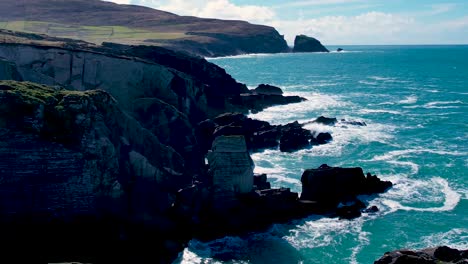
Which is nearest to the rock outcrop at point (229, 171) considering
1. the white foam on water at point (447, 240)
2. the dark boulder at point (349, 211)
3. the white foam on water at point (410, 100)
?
the dark boulder at point (349, 211)

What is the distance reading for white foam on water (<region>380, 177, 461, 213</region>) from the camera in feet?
146

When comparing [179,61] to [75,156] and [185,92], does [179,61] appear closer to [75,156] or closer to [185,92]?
[185,92]

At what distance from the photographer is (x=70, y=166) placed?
34031 millimetres

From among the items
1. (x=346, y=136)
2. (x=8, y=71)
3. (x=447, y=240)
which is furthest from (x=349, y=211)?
(x=8, y=71)

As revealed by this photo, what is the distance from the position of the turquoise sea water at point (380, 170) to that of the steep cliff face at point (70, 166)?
17.0 ft

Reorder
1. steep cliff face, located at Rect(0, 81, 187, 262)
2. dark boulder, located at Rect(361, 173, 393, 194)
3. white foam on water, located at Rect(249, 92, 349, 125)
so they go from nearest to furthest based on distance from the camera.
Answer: steep cliff face, located at Rect(0, 81, 187, 262) < dark boulder, located at Rect(361, 173, 393, 194) < white foam on water, located at Rect(249, 92, 349, 125)

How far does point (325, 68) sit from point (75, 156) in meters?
154

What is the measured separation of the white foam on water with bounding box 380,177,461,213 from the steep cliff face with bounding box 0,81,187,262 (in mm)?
19377

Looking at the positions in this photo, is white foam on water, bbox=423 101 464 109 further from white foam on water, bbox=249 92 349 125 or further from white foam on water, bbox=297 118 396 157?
white foam on water, bbox=297 118 396 157

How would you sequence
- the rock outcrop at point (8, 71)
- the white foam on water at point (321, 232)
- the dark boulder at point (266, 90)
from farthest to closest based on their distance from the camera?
1. the dark boulder at point (266, 90)
2. the rock outcrop at point (8, 71)
3. the white foam on water at point (321, 232)

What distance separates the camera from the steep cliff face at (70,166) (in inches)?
1299

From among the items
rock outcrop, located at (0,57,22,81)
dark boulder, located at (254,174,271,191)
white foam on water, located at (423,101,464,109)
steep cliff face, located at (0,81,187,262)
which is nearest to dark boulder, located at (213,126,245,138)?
dark boulder, located at (254,174,271,191)

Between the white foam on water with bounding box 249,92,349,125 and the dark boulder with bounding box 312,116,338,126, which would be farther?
the white foam on water with bounding box 249,92,349,125

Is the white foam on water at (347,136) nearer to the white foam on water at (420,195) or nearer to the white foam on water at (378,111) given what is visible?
the white foam on water at (378,111)
